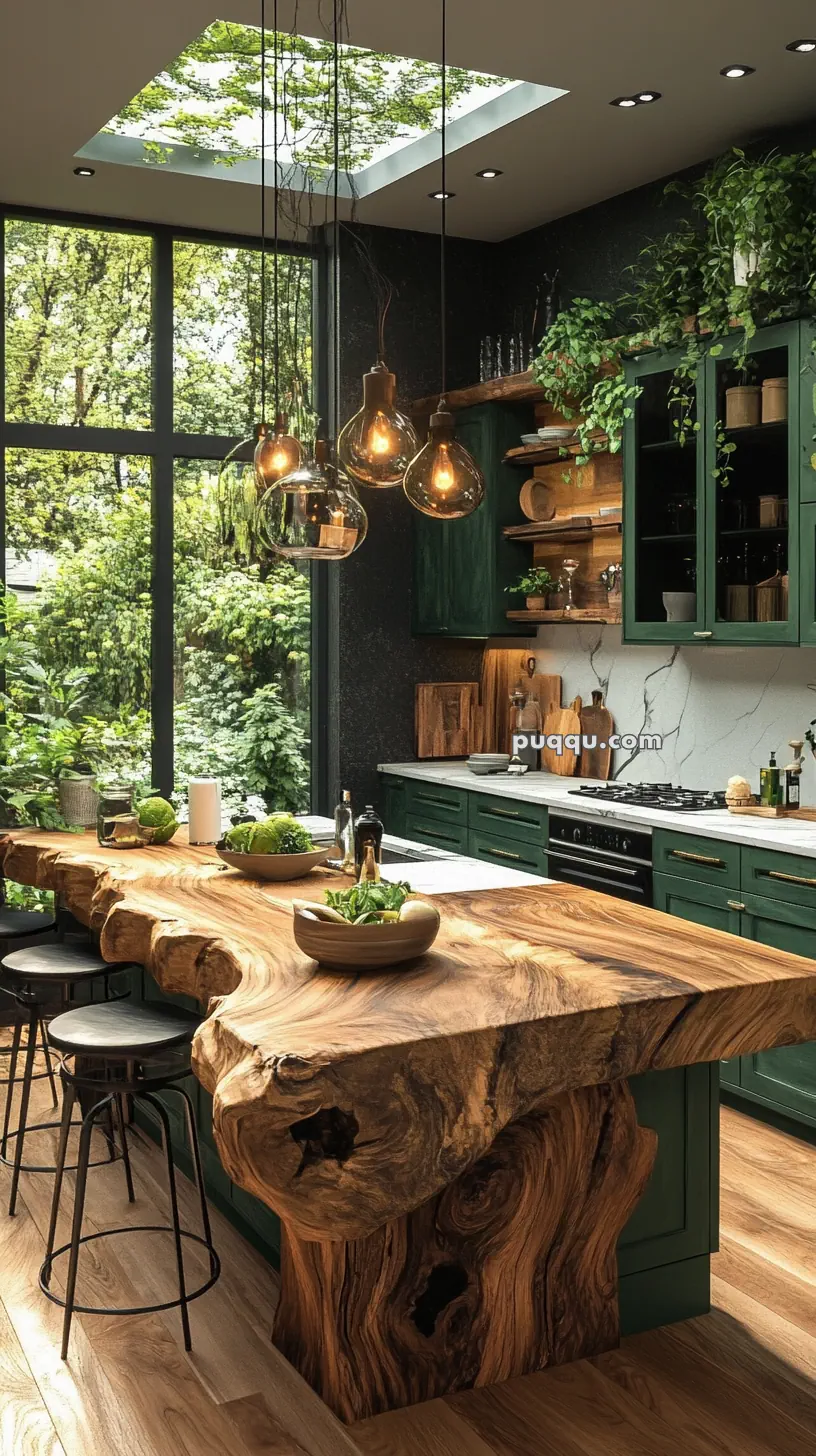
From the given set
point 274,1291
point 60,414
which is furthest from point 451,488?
point 60,414

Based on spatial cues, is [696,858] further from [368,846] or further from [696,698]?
[368,846]

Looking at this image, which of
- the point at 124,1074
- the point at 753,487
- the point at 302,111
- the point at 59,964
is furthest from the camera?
the point at 302,111

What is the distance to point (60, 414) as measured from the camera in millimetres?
6160

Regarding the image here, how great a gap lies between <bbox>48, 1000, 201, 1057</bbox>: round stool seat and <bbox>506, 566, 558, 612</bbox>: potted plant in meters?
3.27

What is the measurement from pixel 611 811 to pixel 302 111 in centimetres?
312

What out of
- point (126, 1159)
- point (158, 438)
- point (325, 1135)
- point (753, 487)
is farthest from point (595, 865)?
point (325, 1135)

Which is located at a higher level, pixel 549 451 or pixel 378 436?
pixel 549 451

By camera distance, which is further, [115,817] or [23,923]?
[23,923]

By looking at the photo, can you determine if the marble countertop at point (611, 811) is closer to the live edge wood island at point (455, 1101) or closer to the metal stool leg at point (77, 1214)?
the live edge wood island at point (455, 1101)

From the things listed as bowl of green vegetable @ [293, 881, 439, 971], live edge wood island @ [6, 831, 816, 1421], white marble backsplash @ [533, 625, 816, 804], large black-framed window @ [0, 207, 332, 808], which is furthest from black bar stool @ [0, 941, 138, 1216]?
white marble backsplash @ [533, 625, 816, 804]

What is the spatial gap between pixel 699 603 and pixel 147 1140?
271 centimetres

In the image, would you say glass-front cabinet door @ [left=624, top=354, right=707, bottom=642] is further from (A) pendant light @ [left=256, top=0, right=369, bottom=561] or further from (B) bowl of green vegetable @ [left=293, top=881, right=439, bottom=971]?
(B) bowl of green vegetable @ [left=293, top=881, right=439, bottom=971]

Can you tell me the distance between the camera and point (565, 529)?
6.00 meters

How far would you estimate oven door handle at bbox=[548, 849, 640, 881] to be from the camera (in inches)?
199
